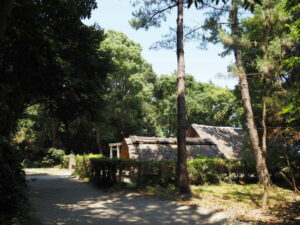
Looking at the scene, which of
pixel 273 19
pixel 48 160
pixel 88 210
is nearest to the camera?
pixel 88 210

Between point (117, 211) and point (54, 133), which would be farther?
point (54, 133)

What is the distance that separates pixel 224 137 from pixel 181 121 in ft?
47.4

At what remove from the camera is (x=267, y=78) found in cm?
1028

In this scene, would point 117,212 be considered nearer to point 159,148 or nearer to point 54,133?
point 159,148

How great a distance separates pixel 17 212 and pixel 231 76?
35.4 feet

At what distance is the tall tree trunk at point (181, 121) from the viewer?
1145cm

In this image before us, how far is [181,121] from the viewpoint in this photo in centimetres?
1184

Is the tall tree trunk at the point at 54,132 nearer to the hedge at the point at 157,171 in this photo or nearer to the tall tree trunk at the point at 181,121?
the hedge at the point at 157,171

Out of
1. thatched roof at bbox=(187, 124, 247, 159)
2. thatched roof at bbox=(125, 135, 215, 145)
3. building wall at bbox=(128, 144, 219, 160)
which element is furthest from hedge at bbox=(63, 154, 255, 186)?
thatched roof at bbox=(187, 124, 247, 159)

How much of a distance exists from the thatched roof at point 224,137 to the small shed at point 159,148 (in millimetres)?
1184

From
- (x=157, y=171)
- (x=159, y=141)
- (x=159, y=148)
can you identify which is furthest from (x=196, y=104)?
(x=157, y=171)

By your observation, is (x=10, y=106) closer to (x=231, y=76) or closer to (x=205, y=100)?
(x=231, y=76)

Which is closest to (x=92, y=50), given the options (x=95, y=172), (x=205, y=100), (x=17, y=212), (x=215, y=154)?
(x=95, y=172)

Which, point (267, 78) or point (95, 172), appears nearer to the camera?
point (267, 78)
